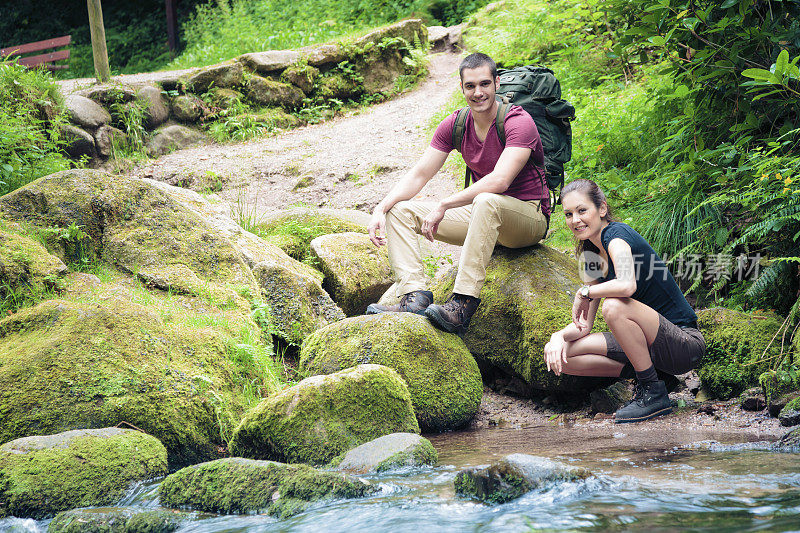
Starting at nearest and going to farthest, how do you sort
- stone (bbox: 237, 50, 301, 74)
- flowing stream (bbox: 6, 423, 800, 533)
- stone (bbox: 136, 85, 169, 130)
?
flowing stream (bbox: 6, 423, 800, 533) < stone (bbox: 136, 85, 169, 130) < stone (bbox: 237, 50, 301, 74)

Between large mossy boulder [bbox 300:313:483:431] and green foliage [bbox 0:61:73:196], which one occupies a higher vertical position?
green foliage [bbox 0:61:73:196]

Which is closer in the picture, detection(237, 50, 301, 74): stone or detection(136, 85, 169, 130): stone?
detection(136, 85, 169, 130): stone

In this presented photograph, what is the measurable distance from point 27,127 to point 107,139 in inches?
119

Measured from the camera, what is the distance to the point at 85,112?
10984mm

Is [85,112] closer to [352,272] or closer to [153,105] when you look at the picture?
[153,105]

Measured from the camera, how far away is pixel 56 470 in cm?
338

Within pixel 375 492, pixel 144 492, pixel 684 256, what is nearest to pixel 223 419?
pixel 144 492

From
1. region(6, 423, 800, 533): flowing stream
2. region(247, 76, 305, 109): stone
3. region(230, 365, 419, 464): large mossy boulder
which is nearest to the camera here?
region(6, 423, 800, 533): flowing stream

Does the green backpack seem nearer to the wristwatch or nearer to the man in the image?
the man

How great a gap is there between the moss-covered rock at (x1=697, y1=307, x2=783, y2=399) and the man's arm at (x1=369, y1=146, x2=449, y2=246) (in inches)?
93.1

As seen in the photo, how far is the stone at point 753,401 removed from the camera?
4027 millimetres

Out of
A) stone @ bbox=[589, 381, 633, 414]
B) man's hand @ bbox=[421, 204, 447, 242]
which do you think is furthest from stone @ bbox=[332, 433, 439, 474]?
man's hand @ bbox=[421, 204, 447, 242]

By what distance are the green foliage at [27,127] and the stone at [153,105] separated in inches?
71.3

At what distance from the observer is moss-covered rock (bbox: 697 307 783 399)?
14.2ft
